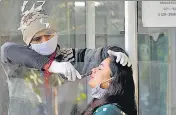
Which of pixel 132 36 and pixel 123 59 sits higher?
pixel 132 36

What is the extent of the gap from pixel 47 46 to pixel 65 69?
228 mm

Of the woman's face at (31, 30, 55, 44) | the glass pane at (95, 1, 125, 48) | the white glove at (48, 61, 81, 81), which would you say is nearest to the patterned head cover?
the woman's face at (31, 30, 55, 44)

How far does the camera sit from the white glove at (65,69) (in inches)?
159

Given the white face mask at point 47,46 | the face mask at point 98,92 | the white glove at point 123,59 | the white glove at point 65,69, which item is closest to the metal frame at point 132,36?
the white glove at point 123,59

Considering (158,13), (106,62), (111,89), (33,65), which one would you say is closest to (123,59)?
(106,62)

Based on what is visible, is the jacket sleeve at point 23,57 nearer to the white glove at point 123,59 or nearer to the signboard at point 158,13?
the white glove at point 123,59

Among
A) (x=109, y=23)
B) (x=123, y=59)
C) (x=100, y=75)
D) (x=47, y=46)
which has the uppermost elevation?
(x=109, y=23)

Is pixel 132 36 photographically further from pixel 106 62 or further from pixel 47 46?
pixel 47 46

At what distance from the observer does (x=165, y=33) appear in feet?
13.5

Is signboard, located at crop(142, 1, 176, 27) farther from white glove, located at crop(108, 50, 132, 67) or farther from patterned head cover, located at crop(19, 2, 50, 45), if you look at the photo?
patterned head cover, located at crop(19, 2, 50, 45)

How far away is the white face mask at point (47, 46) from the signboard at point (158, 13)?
71 cm

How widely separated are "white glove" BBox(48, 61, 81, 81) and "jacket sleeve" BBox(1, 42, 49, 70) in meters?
0.07

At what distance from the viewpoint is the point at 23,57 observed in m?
4.04

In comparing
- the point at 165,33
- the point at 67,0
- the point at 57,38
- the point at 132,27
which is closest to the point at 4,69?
the point at 57,38
